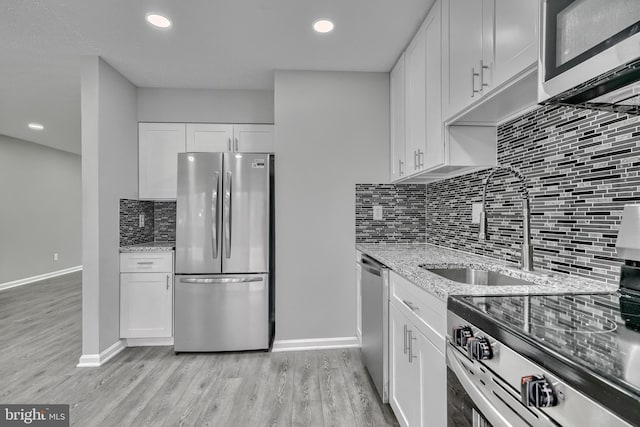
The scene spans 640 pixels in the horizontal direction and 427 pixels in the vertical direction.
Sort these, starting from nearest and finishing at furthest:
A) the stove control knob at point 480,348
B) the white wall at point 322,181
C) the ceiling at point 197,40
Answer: the stove control knob at point 480,348, the ceiling at point 197,40, the white wall at point 322,181

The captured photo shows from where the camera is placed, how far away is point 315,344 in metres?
2.97

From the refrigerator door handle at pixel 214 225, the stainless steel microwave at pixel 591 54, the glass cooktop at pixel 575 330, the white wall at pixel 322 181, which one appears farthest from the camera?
the white wall at pixel 322 181

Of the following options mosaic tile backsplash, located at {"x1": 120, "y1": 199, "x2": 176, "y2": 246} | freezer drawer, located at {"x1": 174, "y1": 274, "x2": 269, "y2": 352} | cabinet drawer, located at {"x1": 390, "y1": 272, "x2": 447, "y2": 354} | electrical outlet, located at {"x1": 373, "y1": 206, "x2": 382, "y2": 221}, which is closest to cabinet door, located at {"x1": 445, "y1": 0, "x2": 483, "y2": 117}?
cabinet drawer, located at {"x1": 390, "y1": 272, "x2": 447, "y2": 354}

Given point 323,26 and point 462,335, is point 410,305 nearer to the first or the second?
point 462,335

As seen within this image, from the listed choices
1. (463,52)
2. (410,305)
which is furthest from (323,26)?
(410,305)

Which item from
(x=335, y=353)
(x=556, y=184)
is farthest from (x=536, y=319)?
(x=335, y=353)

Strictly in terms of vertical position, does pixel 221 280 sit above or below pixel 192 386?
above

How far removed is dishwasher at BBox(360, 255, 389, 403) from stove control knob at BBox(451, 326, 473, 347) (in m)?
0.92

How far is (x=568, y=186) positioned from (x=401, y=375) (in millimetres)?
1187

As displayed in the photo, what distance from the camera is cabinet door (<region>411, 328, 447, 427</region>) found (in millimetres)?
1246

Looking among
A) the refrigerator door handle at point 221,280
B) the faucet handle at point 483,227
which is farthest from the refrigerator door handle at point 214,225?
the faucet handle at point 483,227

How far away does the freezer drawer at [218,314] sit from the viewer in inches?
114

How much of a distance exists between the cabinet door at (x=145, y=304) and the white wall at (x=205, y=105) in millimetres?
1566

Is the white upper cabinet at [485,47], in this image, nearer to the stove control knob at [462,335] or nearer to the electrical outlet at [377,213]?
the stove control knob at [462,335]
